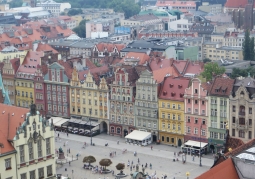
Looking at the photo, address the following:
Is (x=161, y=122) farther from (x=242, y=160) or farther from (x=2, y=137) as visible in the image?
(x=242, y=160)

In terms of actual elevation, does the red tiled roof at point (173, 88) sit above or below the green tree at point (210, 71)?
below

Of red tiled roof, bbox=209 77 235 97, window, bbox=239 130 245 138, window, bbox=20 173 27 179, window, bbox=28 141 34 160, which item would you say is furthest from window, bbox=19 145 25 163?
red tiled roof, bbox=209 77 235 97

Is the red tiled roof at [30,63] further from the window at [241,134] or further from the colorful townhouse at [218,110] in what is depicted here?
the window at [241,134]

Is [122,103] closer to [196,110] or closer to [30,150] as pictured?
[196,110]

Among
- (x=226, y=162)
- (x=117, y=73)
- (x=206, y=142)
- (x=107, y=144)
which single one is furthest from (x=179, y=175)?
(x=226, y=162)

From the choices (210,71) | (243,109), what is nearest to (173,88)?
(243,109)

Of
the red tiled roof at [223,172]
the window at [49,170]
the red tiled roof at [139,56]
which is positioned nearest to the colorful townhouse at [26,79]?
the red tiled roof at [139,56]
